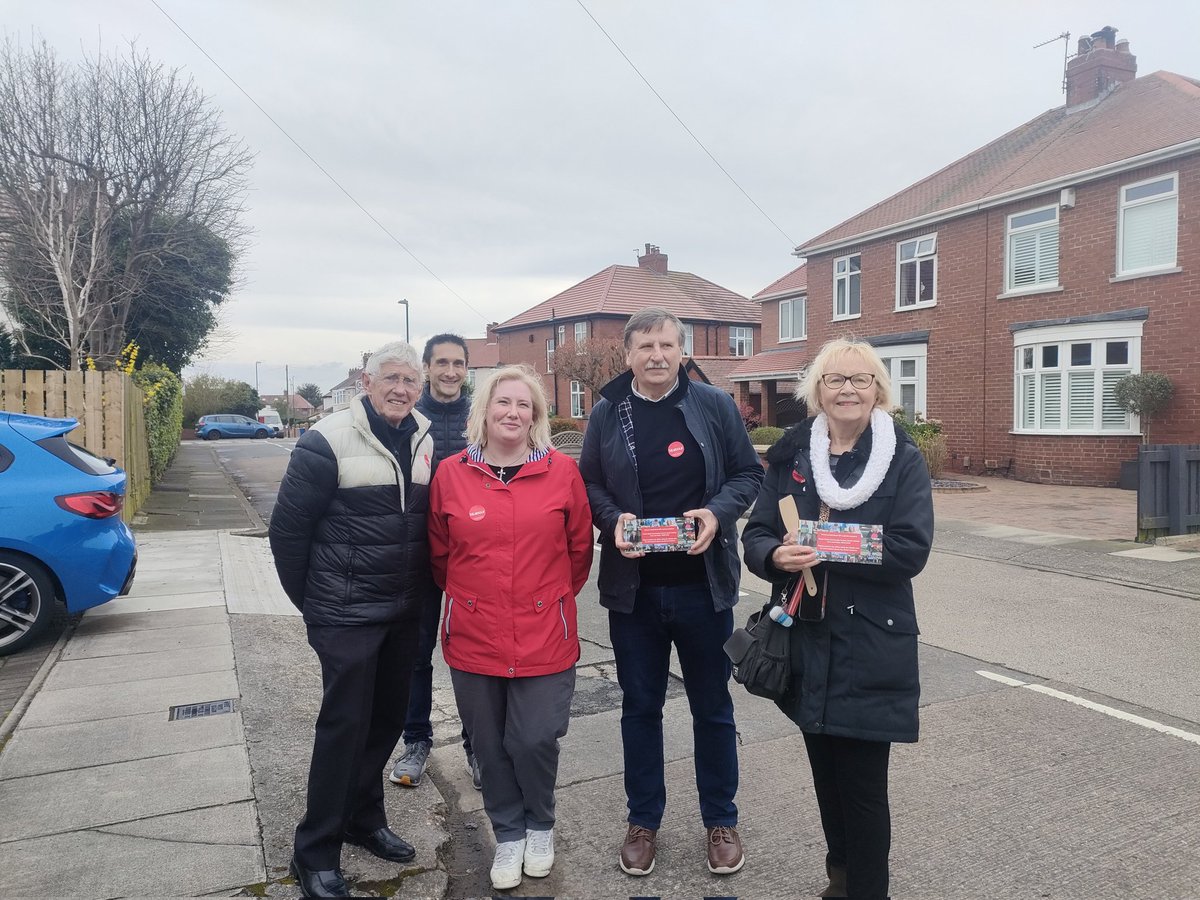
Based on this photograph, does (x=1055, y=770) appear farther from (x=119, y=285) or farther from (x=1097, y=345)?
(x=119, y=285)

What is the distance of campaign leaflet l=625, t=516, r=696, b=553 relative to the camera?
3.05 m

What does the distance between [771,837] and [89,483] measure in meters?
5.05

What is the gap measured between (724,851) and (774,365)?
26.3m

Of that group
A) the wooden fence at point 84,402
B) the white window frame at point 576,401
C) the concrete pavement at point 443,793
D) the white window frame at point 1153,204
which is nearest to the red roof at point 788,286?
the white window frame at point 1153,204

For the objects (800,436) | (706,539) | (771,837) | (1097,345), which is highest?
(1097,345)

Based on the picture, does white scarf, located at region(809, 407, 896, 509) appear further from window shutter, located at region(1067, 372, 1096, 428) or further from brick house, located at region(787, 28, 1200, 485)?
window shutter, located at region(1067, 372, 1096, 428)

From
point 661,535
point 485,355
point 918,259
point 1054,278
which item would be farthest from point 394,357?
point 485,355

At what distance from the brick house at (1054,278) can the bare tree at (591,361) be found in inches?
568

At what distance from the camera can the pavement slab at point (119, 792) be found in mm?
3383

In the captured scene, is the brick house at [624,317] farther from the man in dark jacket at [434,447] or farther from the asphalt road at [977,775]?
the man in dark jacket at [434,447]

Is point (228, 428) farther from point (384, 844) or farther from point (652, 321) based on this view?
point (652, 321)

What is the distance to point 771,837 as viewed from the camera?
3420 millimetres

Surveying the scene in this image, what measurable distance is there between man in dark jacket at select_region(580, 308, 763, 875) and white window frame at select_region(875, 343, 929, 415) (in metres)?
19.2

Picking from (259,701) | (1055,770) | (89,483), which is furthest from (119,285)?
(1055,770)
